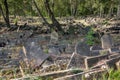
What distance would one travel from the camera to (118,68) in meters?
8.74

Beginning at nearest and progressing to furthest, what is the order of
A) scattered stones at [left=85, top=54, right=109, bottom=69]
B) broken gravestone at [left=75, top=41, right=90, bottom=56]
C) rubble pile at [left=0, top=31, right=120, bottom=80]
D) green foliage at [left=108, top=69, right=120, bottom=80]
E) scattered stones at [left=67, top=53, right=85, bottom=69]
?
green foliage at [left=108, top=69, right=120, bottom=80], rubble pile at [left=0, top=31, right=120, bottom=80], scattered stones at [left=85, top=54, right=109, bottom=69], scattered stones at [left=67, top=53, right=85, bottom=69], broken gravestone at [left=75, top=41, right=90, bottom=56]

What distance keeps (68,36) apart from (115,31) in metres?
3.14

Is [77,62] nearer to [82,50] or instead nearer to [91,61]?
[91,61]

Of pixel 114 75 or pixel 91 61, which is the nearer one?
pixel 114 75

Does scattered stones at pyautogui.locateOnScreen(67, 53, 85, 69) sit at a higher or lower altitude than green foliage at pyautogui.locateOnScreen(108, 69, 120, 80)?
lower

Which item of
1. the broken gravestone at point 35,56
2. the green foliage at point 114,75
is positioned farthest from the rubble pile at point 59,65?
the green foliage at point 114,75

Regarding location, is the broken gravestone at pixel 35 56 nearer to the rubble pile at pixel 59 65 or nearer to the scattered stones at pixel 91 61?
the rubble pile at pixel 59 65

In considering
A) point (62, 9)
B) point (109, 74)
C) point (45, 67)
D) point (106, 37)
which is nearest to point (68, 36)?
point (106, 37)

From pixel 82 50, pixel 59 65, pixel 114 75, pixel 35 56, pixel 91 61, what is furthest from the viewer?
pixel 82 50

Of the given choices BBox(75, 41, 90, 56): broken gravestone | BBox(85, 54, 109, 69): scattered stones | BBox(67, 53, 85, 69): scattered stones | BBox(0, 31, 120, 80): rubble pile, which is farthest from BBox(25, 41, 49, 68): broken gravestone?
BBox(85, 54, 109, 69): scattered stones

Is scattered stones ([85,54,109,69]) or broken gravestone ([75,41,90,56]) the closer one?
scattered stones ([85,54,109,69])

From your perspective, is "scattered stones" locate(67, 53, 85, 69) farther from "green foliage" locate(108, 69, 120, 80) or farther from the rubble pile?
"green foliage" locate(108, 69, 120, 80)

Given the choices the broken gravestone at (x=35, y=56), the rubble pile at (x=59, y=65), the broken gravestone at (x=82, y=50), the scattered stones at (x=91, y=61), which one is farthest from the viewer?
the broken gravestone at (x=82, y=50)

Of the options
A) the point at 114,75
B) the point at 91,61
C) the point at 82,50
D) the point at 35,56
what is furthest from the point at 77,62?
the point at 114,75
